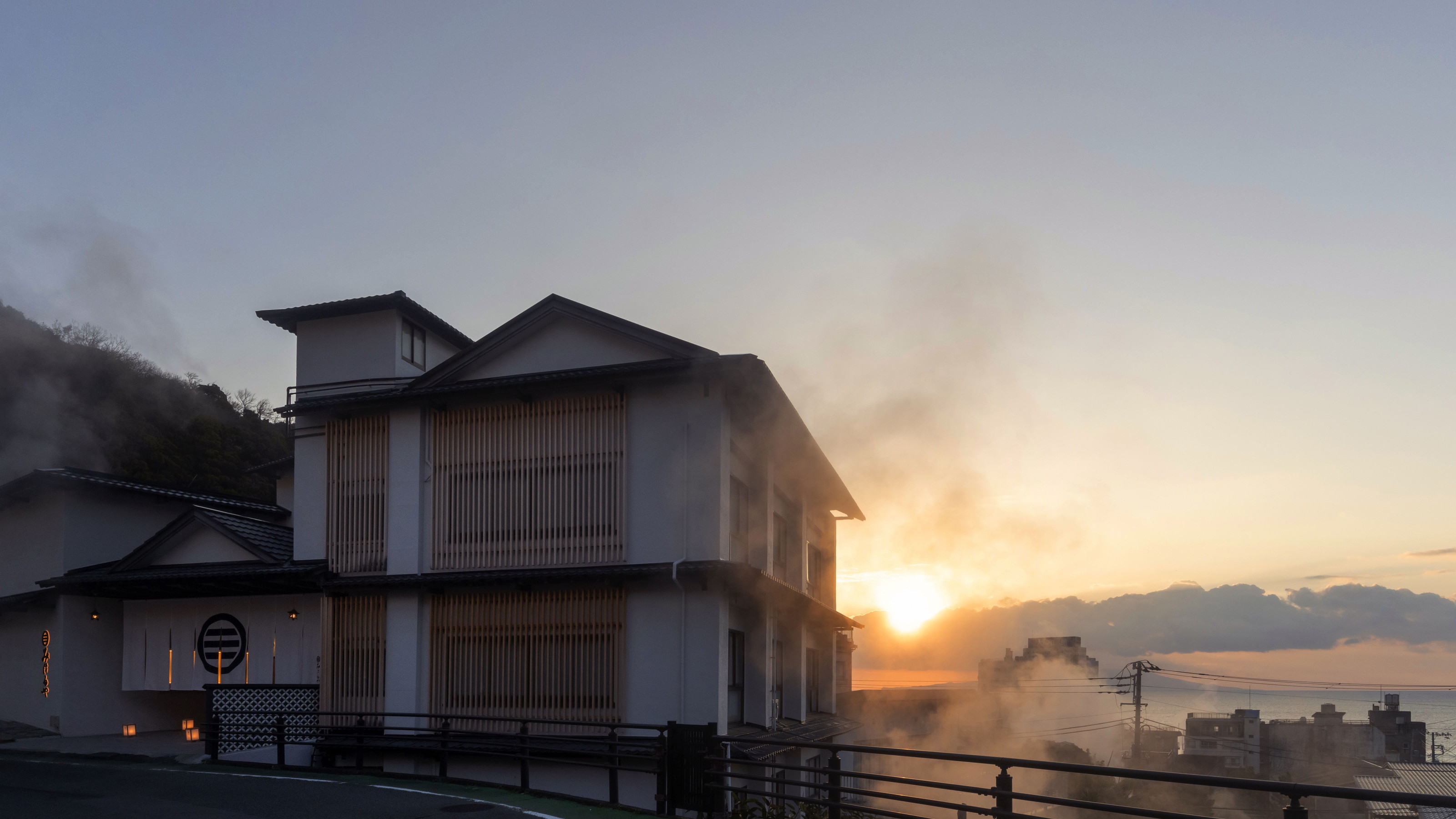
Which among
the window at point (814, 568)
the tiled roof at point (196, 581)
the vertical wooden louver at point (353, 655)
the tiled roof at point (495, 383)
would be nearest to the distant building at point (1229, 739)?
the window at point (814, 568)

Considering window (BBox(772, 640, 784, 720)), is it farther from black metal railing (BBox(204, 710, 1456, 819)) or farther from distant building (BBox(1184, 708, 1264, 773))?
distant building (BBox(1184, 708, 1264, 773))

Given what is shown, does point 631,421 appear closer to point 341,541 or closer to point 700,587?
point 700,587

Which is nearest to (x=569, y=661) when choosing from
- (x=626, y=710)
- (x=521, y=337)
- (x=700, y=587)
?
(x=626, y=710)

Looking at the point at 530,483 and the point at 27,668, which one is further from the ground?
the point at 530,483

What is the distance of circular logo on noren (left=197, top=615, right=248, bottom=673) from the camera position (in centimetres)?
2091

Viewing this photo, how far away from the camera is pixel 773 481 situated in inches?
906

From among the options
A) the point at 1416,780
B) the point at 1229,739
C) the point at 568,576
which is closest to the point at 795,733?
the point at 568,576

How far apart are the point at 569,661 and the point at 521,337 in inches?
244

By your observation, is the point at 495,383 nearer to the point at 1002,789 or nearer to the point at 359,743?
the point at 359,743

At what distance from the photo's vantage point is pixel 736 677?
20469 millimetres

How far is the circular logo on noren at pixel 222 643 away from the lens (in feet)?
68.6

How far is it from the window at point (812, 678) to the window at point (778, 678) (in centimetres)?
96

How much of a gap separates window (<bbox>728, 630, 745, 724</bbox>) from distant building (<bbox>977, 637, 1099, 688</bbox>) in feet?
327

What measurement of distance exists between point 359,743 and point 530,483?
17.4 ft
